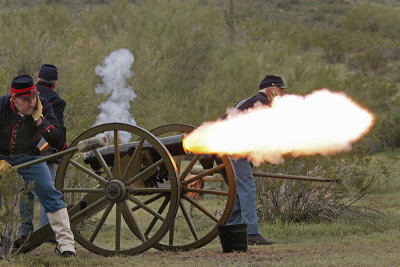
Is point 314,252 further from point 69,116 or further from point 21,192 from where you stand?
point 69,116

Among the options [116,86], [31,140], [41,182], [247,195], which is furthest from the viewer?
[116,86]

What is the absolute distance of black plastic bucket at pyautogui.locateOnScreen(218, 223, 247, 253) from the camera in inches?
280

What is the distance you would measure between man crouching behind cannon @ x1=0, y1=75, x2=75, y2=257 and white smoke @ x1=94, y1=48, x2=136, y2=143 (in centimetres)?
647

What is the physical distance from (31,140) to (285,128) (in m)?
2.86

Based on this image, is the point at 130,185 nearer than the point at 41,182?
No

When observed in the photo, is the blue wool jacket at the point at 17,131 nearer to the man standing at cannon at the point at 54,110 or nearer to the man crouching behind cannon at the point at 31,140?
the man crouching behind cannon at the point at 31,140

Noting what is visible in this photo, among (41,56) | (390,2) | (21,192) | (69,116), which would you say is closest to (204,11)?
(41,56)

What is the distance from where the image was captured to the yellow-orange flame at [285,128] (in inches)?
304

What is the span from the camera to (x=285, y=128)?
8.26m

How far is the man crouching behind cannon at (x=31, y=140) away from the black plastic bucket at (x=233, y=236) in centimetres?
142

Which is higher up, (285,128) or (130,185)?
(285,128)


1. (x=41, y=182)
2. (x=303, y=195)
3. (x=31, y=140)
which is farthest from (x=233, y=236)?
(x=303, y=195)

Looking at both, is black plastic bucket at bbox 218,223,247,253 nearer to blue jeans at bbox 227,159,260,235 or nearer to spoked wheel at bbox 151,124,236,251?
spoked wheel at bbox 151,124,236,251

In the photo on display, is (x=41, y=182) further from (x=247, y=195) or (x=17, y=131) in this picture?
(x=247, y=195)
